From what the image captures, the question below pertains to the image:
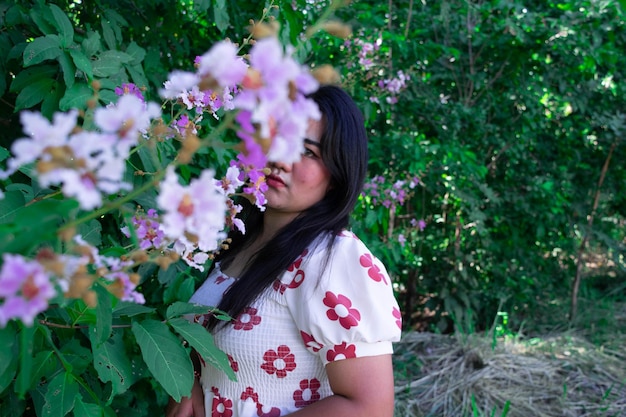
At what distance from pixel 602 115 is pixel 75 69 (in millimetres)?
4069

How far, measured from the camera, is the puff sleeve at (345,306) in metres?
1.20

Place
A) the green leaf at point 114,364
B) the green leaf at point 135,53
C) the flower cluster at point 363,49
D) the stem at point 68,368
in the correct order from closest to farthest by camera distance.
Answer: the stem at point 68,368 → the green leaf at point 114,364 → the green leaf at point 135,53 → the flower cluster at point 363,49

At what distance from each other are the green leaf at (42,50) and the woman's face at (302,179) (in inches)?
19.8

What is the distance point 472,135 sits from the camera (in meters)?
4.13

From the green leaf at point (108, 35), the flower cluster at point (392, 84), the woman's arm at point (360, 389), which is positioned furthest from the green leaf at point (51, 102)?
the flower cluster at point (392, 84)

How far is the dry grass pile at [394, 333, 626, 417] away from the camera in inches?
126

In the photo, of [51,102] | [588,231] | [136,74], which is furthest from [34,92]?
[588,231]

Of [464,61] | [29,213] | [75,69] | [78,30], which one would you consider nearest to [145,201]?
[75,69]

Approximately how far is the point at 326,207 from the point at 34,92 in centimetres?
68

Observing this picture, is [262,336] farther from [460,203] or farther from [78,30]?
[460,203]

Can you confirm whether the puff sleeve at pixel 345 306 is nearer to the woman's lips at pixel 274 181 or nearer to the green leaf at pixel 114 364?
the woman's lips at pixel 274 181

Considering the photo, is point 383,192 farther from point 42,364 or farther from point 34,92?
point 42,364

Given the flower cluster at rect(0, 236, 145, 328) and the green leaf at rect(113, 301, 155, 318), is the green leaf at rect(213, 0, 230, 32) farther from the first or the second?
the flower cluster at rect(0, 236, 145, 328)

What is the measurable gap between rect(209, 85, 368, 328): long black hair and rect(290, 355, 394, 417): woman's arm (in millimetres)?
236
